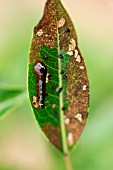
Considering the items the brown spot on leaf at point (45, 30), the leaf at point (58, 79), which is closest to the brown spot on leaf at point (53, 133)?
the leaf at point (58, 79)

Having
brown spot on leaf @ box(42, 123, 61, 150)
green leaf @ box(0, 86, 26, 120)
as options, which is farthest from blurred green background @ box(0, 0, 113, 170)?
brown spot on leaf @ box(42, 123, 61, 150)

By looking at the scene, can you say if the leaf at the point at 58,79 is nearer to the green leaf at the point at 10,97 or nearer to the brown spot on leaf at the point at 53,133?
the brown spot on leaf at the point at 53,133

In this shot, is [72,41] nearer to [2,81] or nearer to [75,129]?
[75,129]

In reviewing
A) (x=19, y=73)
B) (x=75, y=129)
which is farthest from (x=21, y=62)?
(x=75, y=129)

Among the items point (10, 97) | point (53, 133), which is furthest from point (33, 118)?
point (53, 133)

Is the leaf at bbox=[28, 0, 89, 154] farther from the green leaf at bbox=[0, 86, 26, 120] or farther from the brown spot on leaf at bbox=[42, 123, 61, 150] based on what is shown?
the green leaf at bbox=[0, 86, 26, 120]

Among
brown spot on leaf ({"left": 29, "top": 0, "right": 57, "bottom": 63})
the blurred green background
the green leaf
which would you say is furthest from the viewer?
the blurred green background

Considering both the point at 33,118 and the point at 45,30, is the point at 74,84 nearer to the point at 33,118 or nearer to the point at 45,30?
the point at 45,30

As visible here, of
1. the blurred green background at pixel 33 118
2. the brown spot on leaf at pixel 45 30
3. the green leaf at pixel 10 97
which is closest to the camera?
the brown spot on leaf at pixel 45 30
